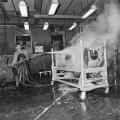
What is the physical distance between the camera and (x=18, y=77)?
532 centimetres

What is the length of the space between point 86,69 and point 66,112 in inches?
50.0

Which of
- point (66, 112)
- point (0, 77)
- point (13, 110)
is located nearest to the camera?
point (66, 112)

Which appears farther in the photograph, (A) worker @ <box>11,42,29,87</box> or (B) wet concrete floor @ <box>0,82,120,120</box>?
(A) worker @ <box>11,42,29,87</box>

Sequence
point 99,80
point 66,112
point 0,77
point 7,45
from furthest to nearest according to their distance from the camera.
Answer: point 7,45, point 0,77, point 99,80, point 66,112

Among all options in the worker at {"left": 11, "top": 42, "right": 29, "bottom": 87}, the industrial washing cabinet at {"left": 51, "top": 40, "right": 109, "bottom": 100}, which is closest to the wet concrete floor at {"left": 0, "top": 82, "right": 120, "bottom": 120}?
the industrial washing cabinet at {"left": 51, "top": 40, "right": 109, "bottom": 100}

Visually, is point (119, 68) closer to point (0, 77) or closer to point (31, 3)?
point (0, 77)

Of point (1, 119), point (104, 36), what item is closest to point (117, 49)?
point (104, 36)

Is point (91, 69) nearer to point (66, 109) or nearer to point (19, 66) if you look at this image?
point (66, 109)

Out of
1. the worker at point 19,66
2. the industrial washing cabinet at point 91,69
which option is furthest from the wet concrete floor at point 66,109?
the worker at point 19,66

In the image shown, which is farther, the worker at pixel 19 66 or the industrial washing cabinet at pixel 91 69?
the worker at pixel 19 66

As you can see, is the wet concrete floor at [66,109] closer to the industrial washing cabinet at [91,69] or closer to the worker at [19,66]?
the industrial washing cabinet at [91,69]

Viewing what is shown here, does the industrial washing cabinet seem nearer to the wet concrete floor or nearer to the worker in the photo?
the wet concrete floor

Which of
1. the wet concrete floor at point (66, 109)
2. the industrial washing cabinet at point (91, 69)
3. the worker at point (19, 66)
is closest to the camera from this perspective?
the wet concrete floor at point (66, 109)

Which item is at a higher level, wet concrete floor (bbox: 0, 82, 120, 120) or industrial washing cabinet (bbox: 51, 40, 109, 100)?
industrial washing cabinet (bbox: 51, 40, 109, 100)
